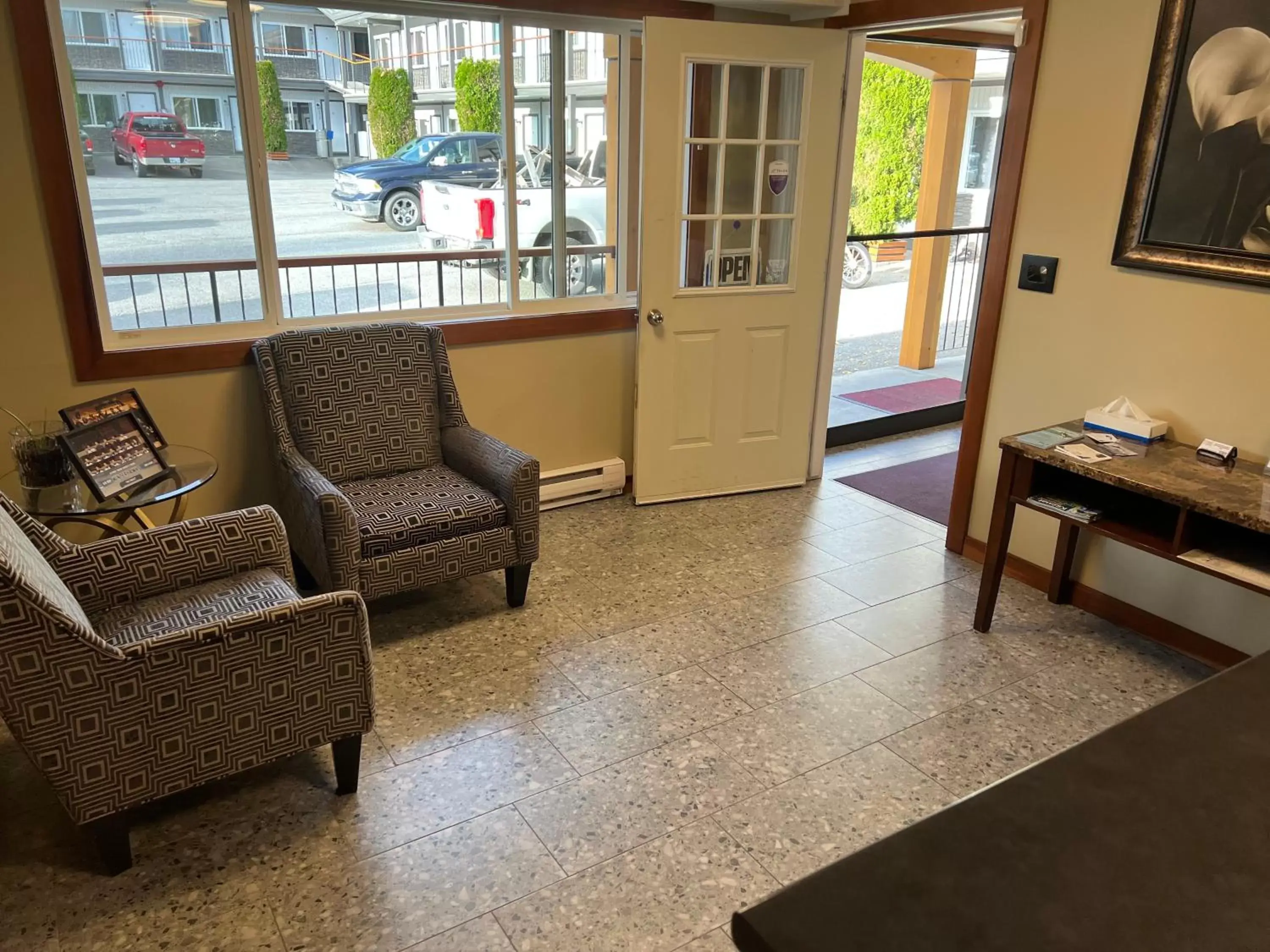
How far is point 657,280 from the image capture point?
368cm

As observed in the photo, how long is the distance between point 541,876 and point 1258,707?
4.84 feet

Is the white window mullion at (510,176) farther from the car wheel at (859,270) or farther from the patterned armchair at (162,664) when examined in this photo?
the car wheel at (859,270)

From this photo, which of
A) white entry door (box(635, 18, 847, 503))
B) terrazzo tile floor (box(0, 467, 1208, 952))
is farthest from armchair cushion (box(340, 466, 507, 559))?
white entry door (box(635, 18, 847, 503))

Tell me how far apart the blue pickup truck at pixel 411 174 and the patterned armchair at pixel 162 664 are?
7.10ft

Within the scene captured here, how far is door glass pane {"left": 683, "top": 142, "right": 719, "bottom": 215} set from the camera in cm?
367

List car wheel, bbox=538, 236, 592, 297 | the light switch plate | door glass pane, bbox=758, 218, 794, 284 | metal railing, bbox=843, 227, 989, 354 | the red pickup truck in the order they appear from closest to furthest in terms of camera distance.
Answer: the red pickup truck, the light switch plate, door glass pane, bbox=758, 218, 794, 284, car wheel, bbox=538, 236, 592, 297, metal railing, bbox=843, 227, 989, 354

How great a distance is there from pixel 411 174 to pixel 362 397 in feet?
5.34

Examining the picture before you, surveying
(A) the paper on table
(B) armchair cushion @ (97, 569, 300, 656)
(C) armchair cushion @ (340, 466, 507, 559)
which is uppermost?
(A) the paper on table

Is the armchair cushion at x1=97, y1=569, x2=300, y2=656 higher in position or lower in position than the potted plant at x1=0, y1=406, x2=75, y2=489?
lower

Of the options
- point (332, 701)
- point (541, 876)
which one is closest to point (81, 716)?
point (332, 701)

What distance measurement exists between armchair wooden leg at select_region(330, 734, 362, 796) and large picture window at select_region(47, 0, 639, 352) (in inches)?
64.6

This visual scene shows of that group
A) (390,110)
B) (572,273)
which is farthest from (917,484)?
(390,110)

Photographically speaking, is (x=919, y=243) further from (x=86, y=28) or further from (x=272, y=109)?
(x=86, y=28)

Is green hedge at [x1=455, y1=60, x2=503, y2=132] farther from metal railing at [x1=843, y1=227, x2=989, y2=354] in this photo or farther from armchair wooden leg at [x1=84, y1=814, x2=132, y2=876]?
armchair wooden leg at [x1=84, y1=814, x2=132, y2=876]
